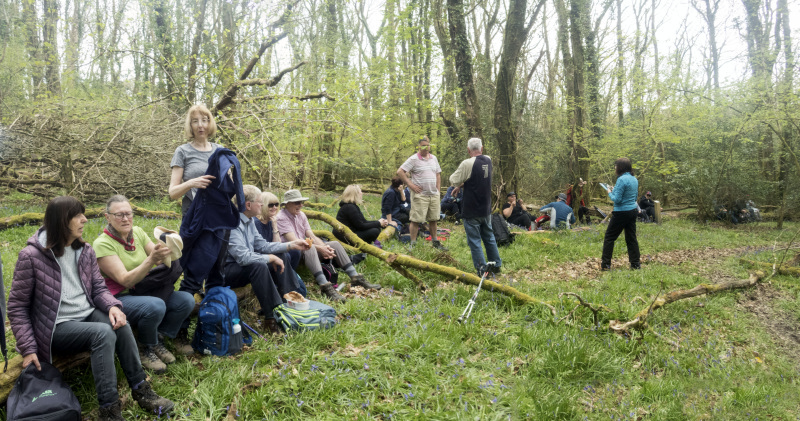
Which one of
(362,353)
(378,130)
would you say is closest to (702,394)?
(362,353)

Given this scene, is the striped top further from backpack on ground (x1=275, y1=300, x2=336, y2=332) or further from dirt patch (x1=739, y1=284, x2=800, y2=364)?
dirt patch (x1=739, y1=284, x2=800, y2=364)

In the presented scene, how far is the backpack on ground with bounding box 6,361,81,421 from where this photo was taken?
234cm

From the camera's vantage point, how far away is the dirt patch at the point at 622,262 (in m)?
6.91

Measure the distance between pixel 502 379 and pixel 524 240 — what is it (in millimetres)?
5592

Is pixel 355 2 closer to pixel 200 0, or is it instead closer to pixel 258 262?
pixel 200 0

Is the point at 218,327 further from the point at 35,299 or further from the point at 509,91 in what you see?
the point at 509,91

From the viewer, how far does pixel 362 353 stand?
360 centimetres

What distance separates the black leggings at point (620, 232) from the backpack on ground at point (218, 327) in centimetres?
586

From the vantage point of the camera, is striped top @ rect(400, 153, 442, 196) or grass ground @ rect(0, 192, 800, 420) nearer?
grass ground @ rect(0, 192, 800, 420)

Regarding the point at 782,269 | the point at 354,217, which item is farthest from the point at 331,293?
the point at 782,269

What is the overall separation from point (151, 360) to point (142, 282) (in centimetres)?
60

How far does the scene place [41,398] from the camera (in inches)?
95.0

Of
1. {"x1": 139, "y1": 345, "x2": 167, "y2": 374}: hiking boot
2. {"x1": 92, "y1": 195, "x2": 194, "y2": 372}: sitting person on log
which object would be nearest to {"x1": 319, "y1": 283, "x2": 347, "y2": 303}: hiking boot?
{"x1": 92, "y1": 195, "x2": 194, "y2": 372}: sitting person on log

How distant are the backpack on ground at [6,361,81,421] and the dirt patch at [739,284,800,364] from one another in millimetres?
6359
